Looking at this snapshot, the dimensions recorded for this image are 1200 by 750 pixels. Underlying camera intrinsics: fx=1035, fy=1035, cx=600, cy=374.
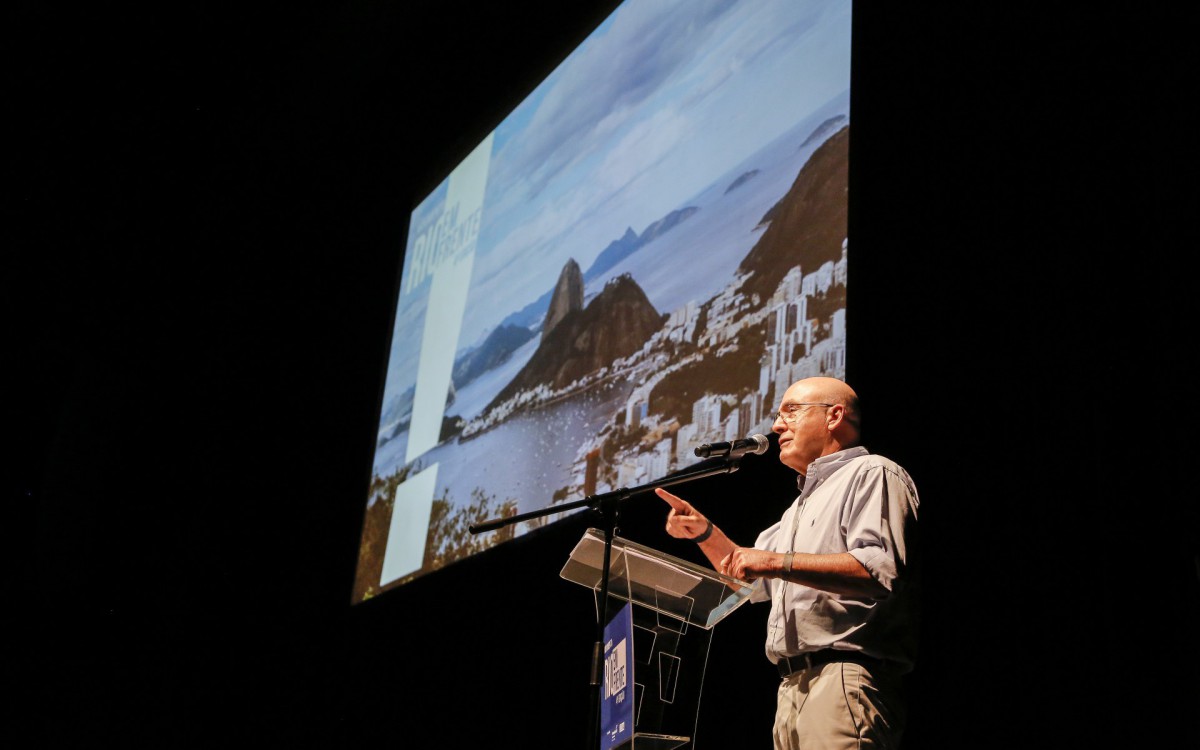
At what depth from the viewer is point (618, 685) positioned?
2037 millimetres

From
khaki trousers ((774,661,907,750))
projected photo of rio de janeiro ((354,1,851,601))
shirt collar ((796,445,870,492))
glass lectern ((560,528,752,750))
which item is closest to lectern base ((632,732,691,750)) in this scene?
glass lectern ((560,528,752,750))

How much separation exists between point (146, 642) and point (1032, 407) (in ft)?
19.0

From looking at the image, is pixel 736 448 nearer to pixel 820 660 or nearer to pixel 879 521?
pixel 879 521

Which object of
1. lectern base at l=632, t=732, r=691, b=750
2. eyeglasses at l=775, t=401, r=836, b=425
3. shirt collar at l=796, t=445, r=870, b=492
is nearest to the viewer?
lectern base at l=632, t=732, r=691, b=750

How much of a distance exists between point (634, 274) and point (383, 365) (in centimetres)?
272

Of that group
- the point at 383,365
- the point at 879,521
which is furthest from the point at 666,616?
the point at 383,365

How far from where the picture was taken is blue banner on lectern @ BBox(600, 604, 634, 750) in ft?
6.40

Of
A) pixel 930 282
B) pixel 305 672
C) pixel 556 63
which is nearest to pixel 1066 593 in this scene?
pixel 930 282

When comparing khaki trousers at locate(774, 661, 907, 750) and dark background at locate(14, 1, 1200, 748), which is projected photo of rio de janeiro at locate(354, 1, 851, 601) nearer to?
dark background at locate(14, 1, 1200, 748)

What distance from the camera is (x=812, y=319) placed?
308 centimetres

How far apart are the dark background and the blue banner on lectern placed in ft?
3.11

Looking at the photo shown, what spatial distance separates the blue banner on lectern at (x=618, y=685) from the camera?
76.7 inches

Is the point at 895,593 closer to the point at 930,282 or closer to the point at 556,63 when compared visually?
the point at 930,282

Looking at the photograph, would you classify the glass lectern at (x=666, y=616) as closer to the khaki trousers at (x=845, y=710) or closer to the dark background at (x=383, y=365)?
the khaki trousers at (x=845, y=710)
